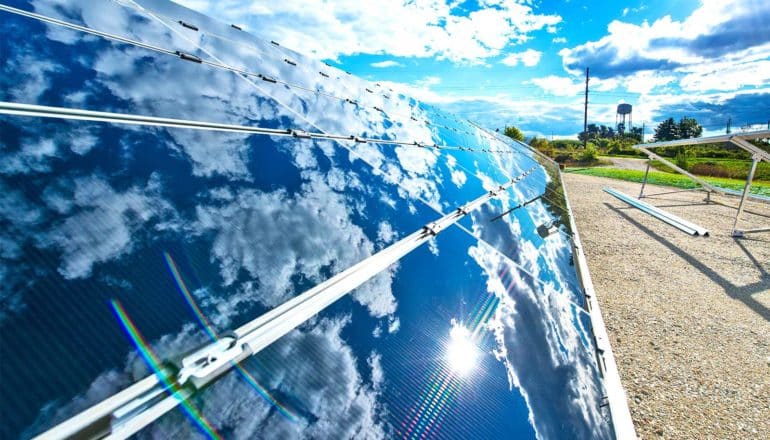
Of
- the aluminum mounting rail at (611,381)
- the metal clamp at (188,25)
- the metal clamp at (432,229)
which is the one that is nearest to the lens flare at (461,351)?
the metal clamp at (432,229)

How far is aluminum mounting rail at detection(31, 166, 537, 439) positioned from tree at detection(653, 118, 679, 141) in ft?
406

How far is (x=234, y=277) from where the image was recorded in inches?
49.6

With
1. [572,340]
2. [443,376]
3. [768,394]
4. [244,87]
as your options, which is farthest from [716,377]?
[244,87]

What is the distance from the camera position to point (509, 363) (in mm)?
1742

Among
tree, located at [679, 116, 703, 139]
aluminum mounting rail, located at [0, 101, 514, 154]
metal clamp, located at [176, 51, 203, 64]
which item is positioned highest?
metal clamp, located at [176, 51, 203, 64]

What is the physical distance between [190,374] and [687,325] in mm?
8004

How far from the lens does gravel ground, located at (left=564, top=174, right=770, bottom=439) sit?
4.10 m

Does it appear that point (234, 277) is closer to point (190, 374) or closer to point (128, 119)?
point (190, 374)

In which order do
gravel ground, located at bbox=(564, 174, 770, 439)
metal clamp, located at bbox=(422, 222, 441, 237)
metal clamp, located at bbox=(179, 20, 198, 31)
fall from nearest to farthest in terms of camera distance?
metal clamp, located at bbox=(422, 222, 441, 237)
gravel ground, located at bbox=(564, 174, 770, 439)
metal clamp, located at bbox=(179, 20, 198, 31)

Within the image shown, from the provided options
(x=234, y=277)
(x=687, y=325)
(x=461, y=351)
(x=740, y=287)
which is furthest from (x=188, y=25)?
(x=740, y=287)

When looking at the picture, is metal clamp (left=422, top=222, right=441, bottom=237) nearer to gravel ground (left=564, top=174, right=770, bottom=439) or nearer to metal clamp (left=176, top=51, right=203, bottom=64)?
metal clamp (left=176, top=51, right=203, bottom=64)

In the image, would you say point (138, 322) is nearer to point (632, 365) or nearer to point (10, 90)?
point (10, 90)

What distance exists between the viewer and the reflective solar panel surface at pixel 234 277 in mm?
911

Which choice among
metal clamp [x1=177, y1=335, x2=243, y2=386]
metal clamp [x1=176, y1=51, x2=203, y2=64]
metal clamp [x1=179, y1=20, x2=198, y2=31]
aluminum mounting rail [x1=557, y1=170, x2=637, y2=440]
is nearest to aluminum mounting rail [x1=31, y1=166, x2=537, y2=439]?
metal clamp [x1=177, y1=335, x2=243, y2=386]
